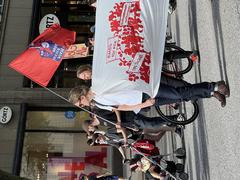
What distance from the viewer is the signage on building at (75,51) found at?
7.83m

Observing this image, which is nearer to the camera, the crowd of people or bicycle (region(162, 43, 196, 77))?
the crowd of people

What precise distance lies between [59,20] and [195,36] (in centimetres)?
844

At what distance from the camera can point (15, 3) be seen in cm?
1547

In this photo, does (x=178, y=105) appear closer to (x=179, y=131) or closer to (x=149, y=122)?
(x=179, y=131)

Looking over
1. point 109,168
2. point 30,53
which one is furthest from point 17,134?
point 30,53

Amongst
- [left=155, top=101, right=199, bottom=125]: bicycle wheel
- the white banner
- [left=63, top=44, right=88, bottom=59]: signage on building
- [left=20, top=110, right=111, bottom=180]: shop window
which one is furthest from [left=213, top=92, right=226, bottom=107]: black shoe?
[left=20, top=110, right=111, bottom=180]: shop window

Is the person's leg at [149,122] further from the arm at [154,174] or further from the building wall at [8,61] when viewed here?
the building wall at [8,61]

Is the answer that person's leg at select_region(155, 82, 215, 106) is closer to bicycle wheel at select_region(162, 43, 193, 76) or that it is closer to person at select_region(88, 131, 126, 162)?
bicycle wheel at select_region(162, 43, 193, 76)

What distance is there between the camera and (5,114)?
13500 mm

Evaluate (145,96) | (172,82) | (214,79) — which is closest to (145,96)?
(145,96)

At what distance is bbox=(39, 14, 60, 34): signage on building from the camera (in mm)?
15538

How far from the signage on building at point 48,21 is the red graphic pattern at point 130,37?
9.21 meters

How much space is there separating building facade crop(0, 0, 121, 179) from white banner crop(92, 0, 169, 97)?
764 cm

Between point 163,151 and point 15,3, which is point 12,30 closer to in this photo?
point 15,3
